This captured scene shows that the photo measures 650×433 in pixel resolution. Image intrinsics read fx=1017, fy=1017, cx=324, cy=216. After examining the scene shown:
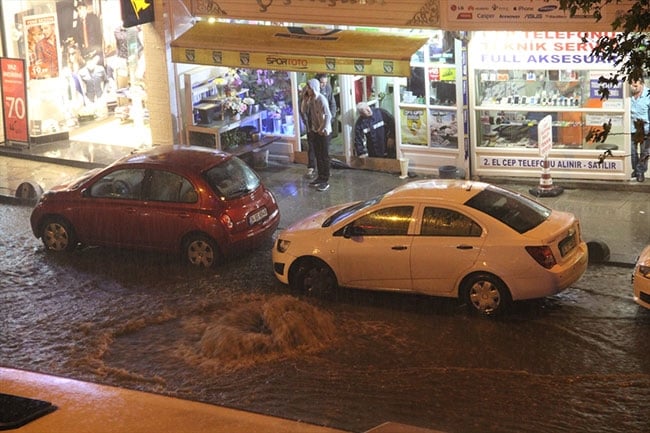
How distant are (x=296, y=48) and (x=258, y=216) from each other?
4.26 metres

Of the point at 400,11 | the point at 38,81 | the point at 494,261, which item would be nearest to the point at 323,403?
the point at 494,261

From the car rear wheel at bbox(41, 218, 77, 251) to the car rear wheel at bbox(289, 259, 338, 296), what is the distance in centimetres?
388

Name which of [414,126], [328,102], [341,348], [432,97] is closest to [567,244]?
[341,348]

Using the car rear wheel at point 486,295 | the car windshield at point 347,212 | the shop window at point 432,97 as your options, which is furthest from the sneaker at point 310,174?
the car rear wheel at point 486,295

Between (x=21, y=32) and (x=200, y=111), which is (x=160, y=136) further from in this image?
(x=21, y=32)

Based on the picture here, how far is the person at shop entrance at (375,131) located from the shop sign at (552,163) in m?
1.80

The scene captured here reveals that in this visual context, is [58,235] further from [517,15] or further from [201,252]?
[517,15]

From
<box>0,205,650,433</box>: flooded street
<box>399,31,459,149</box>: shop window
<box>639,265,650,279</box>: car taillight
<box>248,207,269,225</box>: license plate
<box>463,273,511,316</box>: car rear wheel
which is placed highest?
<box>399,31,459,149</box>: shop window

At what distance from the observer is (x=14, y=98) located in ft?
67.6

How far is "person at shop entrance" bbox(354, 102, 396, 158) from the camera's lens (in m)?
18.4

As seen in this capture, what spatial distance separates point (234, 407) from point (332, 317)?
2431 mm

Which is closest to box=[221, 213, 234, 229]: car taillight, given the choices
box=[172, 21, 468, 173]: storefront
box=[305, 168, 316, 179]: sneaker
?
box=[172, 21, 468, 173]: storefront

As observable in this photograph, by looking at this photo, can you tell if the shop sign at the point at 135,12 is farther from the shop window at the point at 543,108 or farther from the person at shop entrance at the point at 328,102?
the shop window at the point at 543,108

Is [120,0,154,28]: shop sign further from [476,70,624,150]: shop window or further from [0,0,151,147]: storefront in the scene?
[476,70,624,150]: shop window
